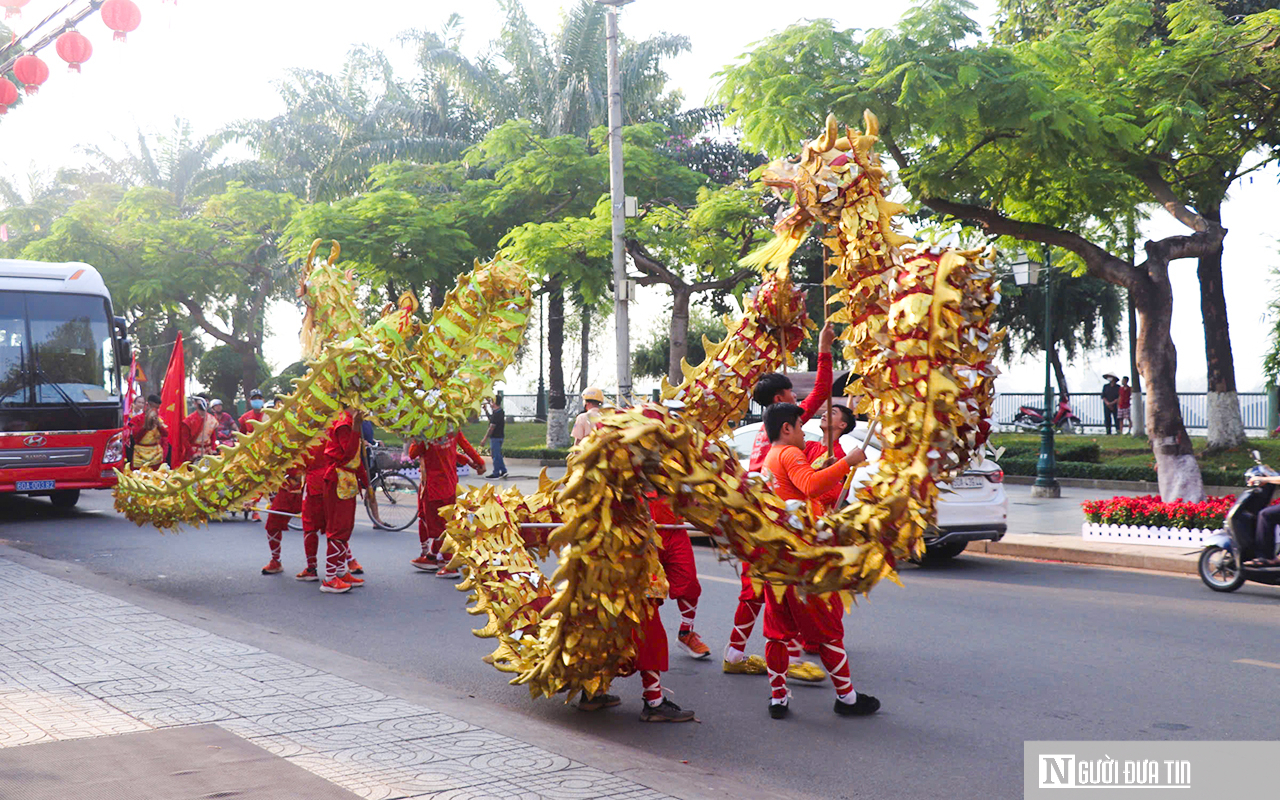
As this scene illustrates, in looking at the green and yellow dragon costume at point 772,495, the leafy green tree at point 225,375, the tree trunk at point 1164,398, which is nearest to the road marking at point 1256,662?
the green and yellow dragon costume at point 772,495

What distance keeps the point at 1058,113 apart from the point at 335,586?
27.7ft

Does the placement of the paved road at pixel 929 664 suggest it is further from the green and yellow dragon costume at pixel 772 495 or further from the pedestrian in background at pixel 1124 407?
the pedestrian in background at pixel 1124 407

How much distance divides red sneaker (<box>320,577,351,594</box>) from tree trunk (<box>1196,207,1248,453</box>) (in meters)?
15.6

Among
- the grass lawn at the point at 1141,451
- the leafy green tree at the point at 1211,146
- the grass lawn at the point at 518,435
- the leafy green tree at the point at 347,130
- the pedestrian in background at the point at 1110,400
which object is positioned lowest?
the grass lawn at the point at 1141,451

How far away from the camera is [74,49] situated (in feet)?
33.5

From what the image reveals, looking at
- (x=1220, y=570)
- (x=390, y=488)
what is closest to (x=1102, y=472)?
(x=1220, y=570)

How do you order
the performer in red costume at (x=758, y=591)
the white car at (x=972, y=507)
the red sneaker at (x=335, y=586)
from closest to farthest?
the performer in red costume at (x=758, y=591) → the red sneaker at (x=335, y=586) → the white car at (x=972, y=507)

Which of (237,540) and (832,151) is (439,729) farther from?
(237,540)

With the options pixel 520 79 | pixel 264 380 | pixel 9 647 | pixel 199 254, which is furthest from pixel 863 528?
pixel 264 380

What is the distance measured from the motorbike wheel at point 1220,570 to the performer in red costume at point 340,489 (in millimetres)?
7162

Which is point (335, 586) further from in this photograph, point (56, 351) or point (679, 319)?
point (679, 319)

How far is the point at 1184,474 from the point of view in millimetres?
13000

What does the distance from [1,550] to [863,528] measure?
34.6 feet

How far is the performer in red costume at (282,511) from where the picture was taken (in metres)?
Answer: 10.0
